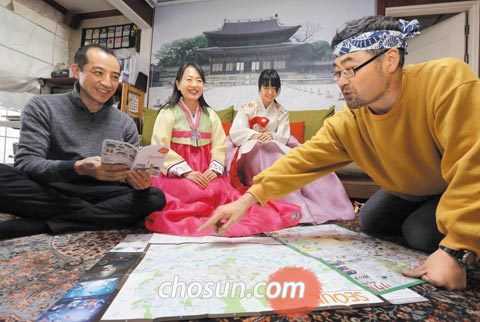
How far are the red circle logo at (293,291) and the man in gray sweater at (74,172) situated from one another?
674mm

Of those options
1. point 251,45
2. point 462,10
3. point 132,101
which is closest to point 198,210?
point 132,101

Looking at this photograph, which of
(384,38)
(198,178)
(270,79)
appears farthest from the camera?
(270,79)

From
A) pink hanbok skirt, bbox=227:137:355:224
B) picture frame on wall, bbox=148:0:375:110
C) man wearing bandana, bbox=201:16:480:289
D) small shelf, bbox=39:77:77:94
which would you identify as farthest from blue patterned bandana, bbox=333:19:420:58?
small shelf, bbox=39:77:77:94

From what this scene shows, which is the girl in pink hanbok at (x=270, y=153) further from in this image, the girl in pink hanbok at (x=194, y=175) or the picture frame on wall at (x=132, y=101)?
the picture frame on wall at (x=132, y=101)

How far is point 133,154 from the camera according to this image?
0.99 metres

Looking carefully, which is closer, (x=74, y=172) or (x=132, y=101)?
(x=74, y=172)

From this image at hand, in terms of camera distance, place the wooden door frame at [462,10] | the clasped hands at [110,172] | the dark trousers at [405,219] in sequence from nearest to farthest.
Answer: the dark trousers at [405,219] → the clasped hands at [110,172] → the wooden door frame at [462,10]

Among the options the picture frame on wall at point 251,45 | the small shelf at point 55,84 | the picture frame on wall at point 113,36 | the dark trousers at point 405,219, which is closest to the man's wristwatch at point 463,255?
the dark trousers at point 405,219

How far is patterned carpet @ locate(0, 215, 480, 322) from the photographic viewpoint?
1.70 ft

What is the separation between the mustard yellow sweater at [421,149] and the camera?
0.61 meters

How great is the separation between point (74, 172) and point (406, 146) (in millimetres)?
1165

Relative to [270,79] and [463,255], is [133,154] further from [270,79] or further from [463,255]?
[270,79]

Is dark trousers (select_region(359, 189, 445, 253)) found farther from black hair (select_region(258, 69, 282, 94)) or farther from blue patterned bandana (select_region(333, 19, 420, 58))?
black hair (select_region(258, 69, 282, 94))

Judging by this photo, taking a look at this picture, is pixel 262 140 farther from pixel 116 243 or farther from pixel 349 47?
pixel 116 243
